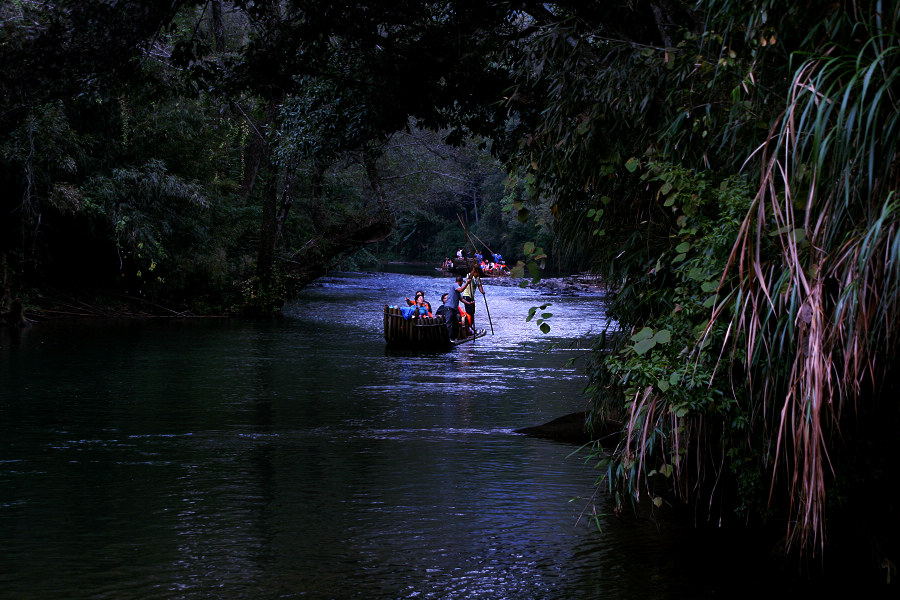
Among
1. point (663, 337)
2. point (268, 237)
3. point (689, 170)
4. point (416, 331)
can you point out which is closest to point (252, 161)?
point (268, 237)

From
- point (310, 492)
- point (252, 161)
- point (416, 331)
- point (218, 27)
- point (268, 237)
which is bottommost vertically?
point (310, 492)

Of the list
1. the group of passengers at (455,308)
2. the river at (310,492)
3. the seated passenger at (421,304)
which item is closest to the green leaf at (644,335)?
the river at (310,492)

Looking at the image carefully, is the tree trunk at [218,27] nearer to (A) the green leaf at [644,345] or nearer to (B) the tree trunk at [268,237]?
(B) the tree trunk at [268,237]

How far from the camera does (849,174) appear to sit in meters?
4.93

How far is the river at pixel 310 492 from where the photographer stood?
283 inches

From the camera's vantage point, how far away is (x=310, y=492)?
9.46m

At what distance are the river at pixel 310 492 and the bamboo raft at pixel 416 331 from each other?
145 inches

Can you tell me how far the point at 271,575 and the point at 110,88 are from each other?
22.8 ft

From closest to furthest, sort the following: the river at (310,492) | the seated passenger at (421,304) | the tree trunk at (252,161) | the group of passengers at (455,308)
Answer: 1. the river at (310,492)
2. the seated passenger at (421,304)
3. the group of passengers at (455,308)
4. the tree trunk at (252,161)

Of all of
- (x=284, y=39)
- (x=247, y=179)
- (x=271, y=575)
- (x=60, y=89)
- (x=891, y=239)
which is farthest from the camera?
(x=247, y=179)

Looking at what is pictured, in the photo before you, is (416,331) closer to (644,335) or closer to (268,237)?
(268,237)

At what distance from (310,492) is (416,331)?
42.3 ft

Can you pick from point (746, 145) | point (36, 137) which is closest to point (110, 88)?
point (746, 145)

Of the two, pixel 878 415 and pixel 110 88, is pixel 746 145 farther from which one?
pixel 110 88
